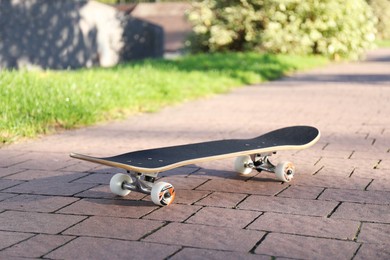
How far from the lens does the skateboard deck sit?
4.15 m

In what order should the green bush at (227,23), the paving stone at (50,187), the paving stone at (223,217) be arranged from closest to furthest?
the paving stone at (223,217), the paving stone at (50,187), the green bush at (227,23)

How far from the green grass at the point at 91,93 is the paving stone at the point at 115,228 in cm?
297

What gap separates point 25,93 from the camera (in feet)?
26.3

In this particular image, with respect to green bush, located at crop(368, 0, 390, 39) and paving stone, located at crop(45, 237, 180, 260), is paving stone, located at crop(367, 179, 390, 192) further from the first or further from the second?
green bush, located at crop(368, 0, 390, 39)

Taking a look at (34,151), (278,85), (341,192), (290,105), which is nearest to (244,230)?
(341,192)

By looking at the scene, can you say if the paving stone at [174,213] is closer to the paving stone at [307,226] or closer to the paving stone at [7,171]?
the paving stone at [307,226]

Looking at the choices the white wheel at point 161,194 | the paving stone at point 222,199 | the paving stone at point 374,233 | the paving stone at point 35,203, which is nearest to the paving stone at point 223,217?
the paving stone at point 222,199

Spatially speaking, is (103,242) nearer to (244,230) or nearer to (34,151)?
(244,230)

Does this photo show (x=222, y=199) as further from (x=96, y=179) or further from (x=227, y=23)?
(x=227, y=23)

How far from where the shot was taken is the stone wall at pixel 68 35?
1653 cm

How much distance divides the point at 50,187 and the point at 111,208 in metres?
0.76

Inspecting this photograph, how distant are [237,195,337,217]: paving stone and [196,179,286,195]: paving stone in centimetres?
21

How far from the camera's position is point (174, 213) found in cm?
405

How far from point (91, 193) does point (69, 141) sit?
7.61 ft
